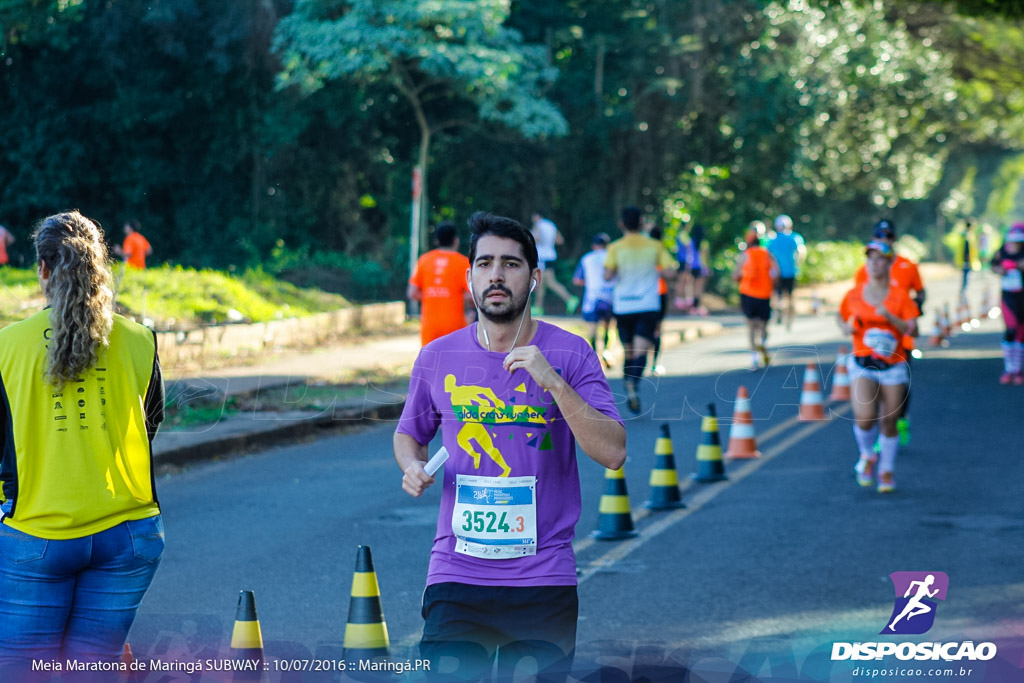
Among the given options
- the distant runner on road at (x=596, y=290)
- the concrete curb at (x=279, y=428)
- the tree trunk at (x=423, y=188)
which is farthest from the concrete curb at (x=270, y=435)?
the tree trunk at (x=423, y=188)

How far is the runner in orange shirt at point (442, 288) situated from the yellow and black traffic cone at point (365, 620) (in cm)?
625

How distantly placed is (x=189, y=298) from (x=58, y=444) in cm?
1697

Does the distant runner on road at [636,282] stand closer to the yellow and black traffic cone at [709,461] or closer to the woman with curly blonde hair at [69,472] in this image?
the yellow and black traffic cone at [709,461]

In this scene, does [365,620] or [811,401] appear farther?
[811,401]

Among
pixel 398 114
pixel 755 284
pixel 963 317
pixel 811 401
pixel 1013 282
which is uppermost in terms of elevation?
pixel 398 114

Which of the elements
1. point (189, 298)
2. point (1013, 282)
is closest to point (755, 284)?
point (1013, 282)

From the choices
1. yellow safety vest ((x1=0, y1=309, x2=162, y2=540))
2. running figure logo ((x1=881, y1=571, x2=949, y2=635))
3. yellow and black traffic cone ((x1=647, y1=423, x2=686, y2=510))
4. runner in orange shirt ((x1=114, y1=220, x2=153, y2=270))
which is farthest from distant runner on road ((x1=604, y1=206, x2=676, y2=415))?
runner in orange shirt ((x1=114, y1=220, x2=153, y2=270))

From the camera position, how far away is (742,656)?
596 centimetres

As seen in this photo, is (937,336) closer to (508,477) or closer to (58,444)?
(508,477)

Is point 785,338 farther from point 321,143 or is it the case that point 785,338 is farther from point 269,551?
point 269,551

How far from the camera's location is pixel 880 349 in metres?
9.87

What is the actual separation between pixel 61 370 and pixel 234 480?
23.0 feet

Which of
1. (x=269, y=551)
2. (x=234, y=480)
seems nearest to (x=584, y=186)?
(x=234, y=480)

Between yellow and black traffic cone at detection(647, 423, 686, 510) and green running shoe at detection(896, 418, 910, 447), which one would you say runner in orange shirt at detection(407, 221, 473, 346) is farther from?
green running shoe at detection(896, 418, 910, 447)
